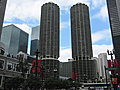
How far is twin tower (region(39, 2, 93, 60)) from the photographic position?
500 feet

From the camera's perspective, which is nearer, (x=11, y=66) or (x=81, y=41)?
(x=11, y=66)

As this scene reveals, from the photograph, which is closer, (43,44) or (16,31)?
(43,44)

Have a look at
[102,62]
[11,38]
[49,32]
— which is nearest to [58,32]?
[49,32]

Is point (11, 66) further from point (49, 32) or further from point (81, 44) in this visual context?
point (81, 44)

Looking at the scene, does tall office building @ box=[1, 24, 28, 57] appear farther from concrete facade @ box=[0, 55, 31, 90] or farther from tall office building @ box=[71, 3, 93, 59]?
concrete facade @ box=[0, 55, 31, 90]

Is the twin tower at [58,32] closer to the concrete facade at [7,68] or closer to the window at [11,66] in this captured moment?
the concrete facade at [7,68]

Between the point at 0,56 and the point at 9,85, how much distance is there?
18029 mm

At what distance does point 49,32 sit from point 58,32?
10.5 m

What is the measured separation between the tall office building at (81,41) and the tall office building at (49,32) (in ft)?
68.8

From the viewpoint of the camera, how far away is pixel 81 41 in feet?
524

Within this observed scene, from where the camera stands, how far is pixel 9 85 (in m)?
32.3

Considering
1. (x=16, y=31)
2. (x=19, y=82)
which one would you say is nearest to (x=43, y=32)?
(x=16, y=31)

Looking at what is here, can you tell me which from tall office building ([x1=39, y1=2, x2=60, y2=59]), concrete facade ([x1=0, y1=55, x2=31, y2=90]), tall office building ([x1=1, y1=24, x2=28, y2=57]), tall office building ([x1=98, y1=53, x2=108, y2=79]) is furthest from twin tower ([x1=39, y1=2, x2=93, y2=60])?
concrete facade ([x1=0, y1=55, x2=31, y2=90])

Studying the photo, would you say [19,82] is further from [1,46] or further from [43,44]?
[43,44]
